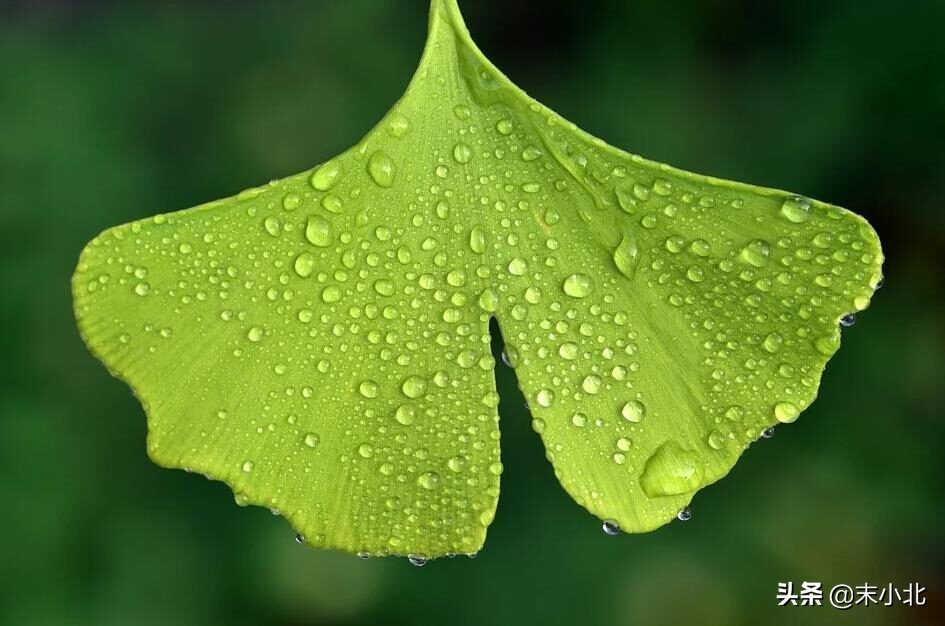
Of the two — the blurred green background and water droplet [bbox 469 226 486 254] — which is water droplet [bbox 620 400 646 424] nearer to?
water droplet [bbox 469 226 486 254]

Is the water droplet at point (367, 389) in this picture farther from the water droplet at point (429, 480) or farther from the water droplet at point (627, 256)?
the water droplet at point (627, 256)

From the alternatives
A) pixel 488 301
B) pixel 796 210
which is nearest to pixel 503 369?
pixel 488 301

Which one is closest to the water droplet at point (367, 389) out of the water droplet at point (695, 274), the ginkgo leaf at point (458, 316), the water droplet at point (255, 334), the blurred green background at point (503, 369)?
the ginkgo leaf at point (458, 316)

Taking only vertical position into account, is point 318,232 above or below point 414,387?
above

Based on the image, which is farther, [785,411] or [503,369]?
[503,369]

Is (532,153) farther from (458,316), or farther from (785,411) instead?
(785,411)

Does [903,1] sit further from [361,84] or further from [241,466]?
[241,466]

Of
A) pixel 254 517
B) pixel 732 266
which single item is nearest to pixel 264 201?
pixel 732 266

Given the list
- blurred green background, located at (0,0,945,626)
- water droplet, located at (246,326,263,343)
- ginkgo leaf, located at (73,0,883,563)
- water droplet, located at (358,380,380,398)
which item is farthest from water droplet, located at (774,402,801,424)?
Answer: blurred green background, located at (0,0,945,626)
